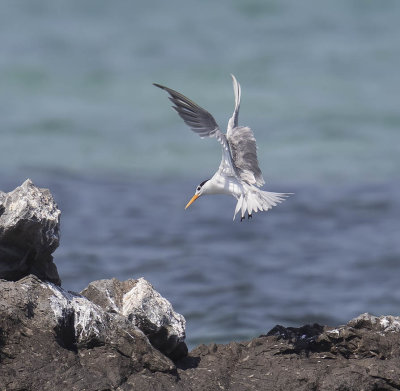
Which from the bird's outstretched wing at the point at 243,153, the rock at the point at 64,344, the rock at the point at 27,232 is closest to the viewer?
the rock at the point at 64,344

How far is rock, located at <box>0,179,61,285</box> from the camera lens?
250 inches

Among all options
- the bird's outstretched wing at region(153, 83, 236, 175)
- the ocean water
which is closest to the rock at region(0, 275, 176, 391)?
the bird's outstretched wing at region(153, 83, 236, 175)

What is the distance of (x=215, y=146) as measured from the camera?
61.5ft

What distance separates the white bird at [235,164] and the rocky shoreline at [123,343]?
127 cm

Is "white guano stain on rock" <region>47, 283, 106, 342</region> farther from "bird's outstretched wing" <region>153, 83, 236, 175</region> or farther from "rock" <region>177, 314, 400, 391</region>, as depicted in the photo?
"bird's outstretched wing" <region>153, 83, 236, 175</region>

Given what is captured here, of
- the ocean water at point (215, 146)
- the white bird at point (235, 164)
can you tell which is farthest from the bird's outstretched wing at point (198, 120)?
the ocean water at point (215, 146)

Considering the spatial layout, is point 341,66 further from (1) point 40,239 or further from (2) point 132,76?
(1) point 40,239

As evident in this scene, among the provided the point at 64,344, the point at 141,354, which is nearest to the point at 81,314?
the point at 64,344

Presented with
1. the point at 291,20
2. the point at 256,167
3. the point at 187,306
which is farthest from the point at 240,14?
the point at 256,167

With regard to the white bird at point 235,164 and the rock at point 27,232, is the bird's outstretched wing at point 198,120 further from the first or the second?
the rock at point 27,232

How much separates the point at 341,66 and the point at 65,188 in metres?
10.0

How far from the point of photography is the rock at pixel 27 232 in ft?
20.8

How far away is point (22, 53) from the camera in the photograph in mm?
24266

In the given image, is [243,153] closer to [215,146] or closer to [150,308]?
[150,308]
